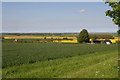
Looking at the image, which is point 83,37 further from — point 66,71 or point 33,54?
point 66,71

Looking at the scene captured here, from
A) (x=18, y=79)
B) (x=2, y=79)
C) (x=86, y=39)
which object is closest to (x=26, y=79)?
(x=18, y=79)

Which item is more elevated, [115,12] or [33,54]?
[115,12]

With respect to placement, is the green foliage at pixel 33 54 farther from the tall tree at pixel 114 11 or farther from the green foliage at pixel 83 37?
the green foliage at pixel 83 37

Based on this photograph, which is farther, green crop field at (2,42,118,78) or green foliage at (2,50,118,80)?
green crop field at (2,42,118,78)

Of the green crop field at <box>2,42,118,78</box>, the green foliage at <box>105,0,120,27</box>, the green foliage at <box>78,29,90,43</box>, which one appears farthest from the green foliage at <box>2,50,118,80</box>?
the green foliage at <box>78,29,90,43</box>

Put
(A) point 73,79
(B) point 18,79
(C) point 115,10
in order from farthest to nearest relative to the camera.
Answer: (C) point 115,10 → (B) point 18,79 → (A) point 73,79

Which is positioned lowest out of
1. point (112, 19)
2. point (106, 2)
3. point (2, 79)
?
point (2, 79)

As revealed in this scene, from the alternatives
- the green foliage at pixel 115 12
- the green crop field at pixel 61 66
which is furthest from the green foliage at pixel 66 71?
the green foliage at pixel 115 12

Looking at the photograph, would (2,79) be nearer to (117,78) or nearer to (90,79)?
(90,79)

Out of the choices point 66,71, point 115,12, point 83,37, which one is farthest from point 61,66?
point 83,37

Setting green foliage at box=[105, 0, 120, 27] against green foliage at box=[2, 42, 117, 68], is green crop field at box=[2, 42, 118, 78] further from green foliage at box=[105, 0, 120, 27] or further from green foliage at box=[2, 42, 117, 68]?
green foliage at box=[105, 0, 120, 27]

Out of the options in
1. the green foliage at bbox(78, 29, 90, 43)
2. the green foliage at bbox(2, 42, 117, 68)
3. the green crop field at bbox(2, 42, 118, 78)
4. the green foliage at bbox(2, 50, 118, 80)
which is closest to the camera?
the green foliage at bbox(2, 50, 118, 80)

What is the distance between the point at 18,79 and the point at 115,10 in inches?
309

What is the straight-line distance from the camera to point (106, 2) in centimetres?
1475
